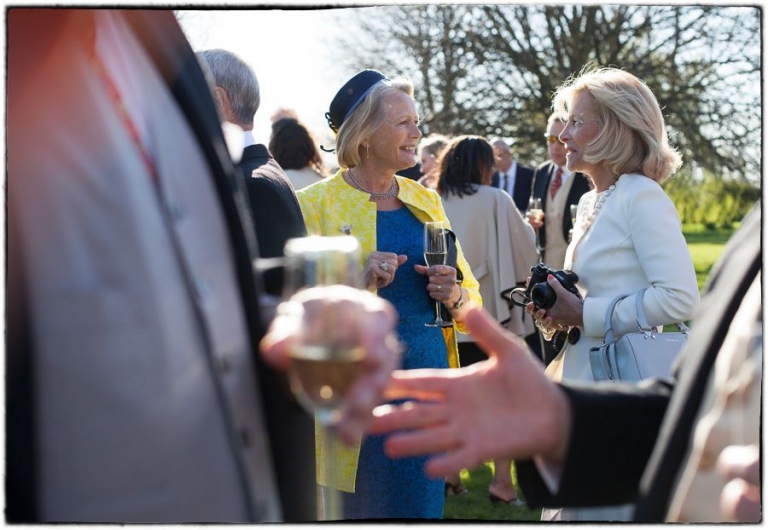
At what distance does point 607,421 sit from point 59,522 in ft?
2.83

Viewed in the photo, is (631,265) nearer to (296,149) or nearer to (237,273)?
(237,273)

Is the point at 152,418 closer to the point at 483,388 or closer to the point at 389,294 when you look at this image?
the point at 483,388

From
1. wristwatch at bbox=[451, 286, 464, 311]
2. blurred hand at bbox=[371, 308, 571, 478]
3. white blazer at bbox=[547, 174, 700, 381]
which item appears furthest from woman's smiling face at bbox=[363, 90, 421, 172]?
blurred hand at bbox=[371, 308, 571, 478]

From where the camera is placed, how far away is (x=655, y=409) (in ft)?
4.91

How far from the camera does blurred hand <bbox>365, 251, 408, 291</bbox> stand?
3.12 m

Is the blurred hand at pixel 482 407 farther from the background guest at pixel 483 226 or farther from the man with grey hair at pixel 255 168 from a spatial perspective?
the background guest at pixel 483 226

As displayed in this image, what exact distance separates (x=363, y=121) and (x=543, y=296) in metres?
1.01

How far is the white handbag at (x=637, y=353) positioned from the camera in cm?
268

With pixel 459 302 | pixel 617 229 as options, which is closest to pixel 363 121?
pixel 459 302

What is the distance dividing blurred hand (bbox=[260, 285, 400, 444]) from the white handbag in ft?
5.78

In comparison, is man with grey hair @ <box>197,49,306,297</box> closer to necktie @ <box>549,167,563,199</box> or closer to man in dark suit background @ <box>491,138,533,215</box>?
necktie @ <box>549,167,563,199</box>

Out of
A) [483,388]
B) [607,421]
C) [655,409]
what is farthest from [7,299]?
[655,409]

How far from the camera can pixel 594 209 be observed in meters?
3.08

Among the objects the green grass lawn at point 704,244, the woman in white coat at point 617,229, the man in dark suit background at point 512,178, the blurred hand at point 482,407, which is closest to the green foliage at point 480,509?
the woman in white coat at point 617,229
